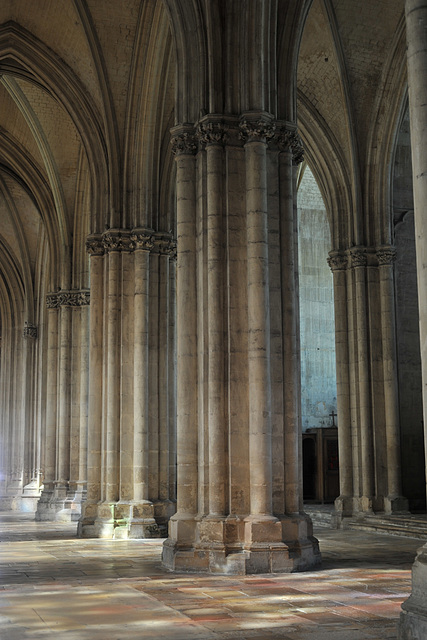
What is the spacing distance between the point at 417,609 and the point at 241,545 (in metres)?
5.44

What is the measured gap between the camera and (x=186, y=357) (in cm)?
1209

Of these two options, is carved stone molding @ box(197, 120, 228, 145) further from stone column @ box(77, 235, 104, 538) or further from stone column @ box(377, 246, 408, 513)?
stone column @ box(377, 246, 408, 513)

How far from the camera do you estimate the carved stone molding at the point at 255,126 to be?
40.0ft

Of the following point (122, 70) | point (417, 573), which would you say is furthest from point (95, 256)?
point (417, 573)

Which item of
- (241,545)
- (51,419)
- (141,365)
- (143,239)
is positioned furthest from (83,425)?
(241,545)

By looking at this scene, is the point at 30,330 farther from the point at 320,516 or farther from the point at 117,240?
the point at 320,516

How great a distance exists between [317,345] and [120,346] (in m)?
11.5

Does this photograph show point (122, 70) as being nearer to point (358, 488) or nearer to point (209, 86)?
point (209, 86)

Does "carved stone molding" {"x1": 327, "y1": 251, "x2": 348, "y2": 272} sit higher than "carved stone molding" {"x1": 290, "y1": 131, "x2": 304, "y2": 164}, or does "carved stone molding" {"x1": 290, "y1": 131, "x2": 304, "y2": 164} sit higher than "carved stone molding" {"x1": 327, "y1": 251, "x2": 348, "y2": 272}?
"carved stone molding" {"x1": 290, "y1": 131, "x2": 304, "y2": 164}

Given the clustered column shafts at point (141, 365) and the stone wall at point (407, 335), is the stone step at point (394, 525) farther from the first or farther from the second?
the clustered column shafts at point (141, 365)

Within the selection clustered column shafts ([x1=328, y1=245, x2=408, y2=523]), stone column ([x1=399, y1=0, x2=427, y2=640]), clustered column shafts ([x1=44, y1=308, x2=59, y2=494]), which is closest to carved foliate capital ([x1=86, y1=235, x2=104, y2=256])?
clustered column shafts ([x1=328, y1=245, x2=408, y2=523])

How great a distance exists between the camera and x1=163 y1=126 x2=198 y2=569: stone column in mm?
11578

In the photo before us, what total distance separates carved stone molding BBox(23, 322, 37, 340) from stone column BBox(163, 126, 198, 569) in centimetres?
2102

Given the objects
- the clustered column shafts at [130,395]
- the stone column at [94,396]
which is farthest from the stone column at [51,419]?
the clustered column shafts at [130,395]
